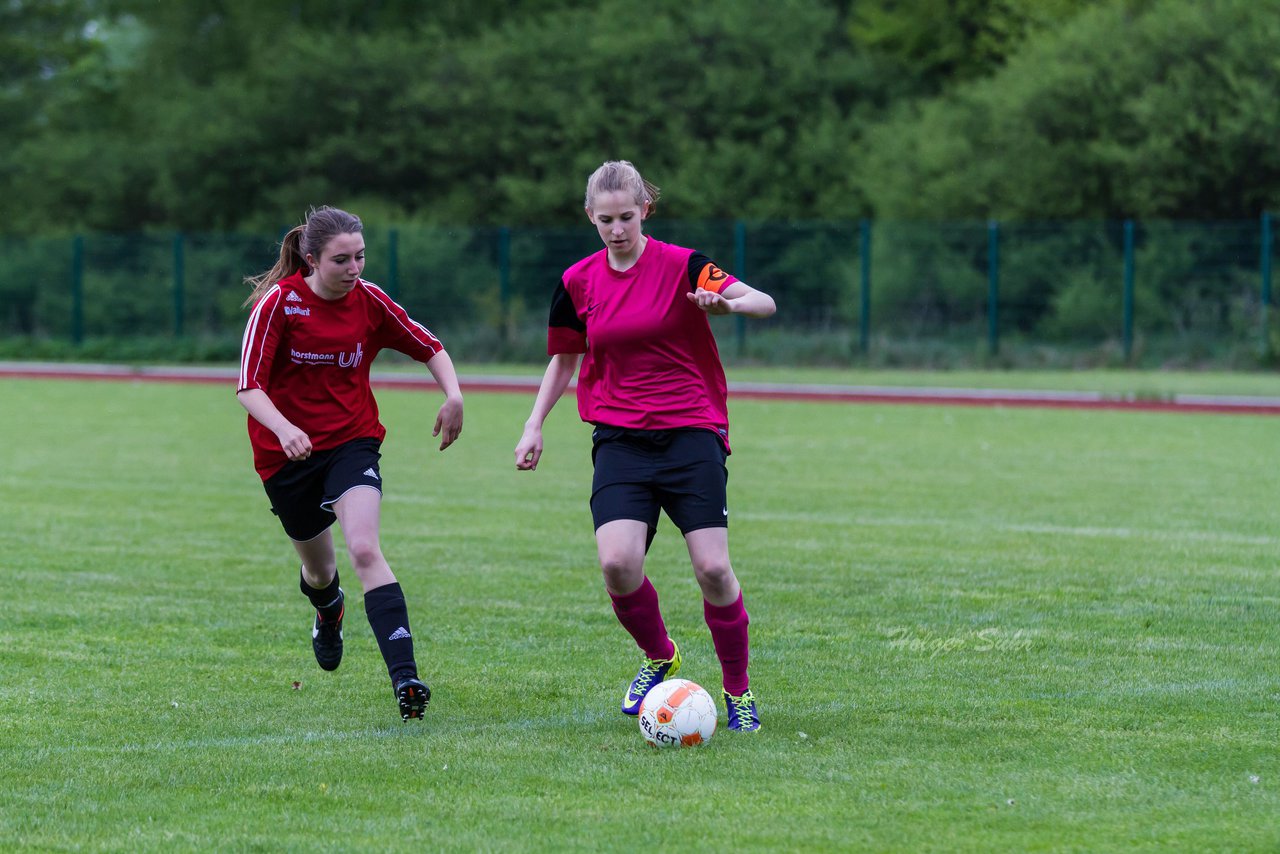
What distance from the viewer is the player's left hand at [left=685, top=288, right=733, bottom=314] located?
5332 mm

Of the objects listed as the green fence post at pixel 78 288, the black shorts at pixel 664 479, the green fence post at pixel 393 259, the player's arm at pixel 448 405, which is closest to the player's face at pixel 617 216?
the black shorts at pixel 664 479

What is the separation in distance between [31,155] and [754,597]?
38.7 meters

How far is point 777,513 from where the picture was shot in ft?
36.8

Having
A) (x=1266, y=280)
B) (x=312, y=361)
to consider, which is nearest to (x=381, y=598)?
(x=312, y=361)

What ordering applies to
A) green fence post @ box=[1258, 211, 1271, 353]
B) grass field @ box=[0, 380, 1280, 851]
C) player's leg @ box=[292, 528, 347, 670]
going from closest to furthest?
grass field @ box=[0, 380, 1280, 851] → player's leg @ box=[292, 528, 347, 670] → green fence post @ box=[1258, 211, 1271, 353]

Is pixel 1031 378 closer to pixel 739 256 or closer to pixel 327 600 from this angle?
pixel 739 256

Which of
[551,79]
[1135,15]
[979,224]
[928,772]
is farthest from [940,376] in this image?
[928,772]

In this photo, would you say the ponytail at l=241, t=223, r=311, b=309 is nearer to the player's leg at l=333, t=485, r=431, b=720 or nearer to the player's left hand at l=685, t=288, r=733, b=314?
the player's leg at l=333, t=485, r=431, b=720

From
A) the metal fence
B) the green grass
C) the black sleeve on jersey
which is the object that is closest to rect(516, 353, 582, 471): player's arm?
the black sleeve on jersey

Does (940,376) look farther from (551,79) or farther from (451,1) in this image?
(451,1)

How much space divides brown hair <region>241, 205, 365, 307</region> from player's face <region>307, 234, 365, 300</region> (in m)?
0.02

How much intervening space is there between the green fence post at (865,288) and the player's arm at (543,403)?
82.1 ft

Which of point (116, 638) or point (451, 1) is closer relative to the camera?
point (116, 638)

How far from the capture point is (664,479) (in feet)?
18.7
